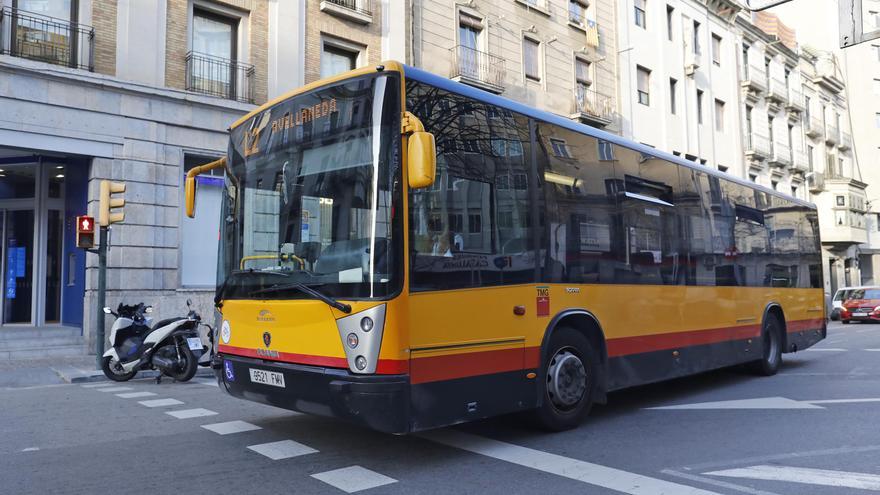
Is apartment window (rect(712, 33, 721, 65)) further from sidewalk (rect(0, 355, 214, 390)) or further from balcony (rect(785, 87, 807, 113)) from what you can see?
sidewalk (rect(0, 355, 214, 390))

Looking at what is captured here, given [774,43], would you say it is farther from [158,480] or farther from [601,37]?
[158,480]

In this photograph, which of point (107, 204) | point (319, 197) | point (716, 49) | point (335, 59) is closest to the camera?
point (319, 197)

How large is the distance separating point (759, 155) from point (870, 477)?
32457mm

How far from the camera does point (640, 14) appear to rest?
27266 millimetres

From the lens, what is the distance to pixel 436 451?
17.2ft

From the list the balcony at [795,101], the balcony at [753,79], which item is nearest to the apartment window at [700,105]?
the balcony at [753,79]

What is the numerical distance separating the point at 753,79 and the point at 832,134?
1425 centimetres

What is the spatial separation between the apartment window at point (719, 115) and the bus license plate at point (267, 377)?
30409 millimetres

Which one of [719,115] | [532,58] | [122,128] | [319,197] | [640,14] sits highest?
[640,14]

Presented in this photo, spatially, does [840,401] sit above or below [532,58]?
below

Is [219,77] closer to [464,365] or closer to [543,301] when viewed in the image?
[543,301]

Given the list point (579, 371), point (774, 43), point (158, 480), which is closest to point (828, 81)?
point (774, 43)

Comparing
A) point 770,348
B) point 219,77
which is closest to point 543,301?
point 770,348

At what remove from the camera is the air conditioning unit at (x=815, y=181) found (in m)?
40.0
